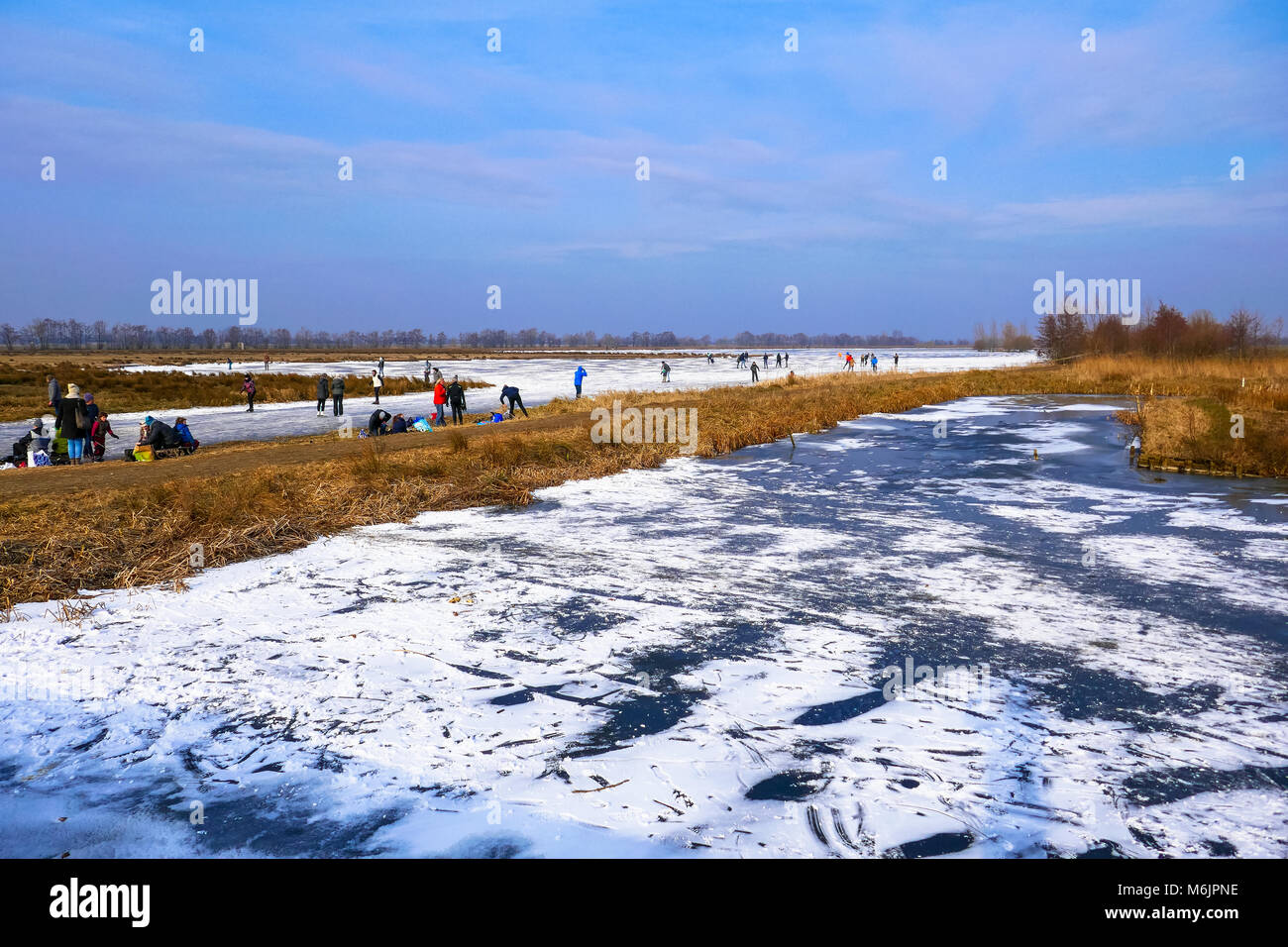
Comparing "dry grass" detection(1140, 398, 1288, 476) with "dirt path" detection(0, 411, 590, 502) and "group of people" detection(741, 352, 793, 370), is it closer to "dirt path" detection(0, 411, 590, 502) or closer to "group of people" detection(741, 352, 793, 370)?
"dirt path" detection(0, 411, 590, 502)

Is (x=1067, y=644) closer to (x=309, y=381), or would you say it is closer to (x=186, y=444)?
(x=186, y=444)

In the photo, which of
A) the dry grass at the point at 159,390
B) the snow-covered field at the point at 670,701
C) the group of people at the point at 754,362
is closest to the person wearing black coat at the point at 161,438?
the snow-covered field at the point at 670,701

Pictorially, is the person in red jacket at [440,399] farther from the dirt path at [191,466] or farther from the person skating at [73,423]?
the person skating at [73,423]

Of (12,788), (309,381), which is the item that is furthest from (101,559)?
(309,381)

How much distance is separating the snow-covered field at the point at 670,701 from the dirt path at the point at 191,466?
4.73 meters

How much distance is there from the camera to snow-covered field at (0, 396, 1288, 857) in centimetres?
384

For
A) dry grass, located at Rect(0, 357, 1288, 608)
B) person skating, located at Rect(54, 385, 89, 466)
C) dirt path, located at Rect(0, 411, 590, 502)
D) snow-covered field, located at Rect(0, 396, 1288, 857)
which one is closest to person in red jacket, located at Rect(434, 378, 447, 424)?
dirt path, located at Rect(0, 411, 590, 502)

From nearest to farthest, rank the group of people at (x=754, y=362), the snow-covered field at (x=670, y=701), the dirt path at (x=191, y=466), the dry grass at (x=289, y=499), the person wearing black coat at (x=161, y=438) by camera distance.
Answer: the snow-covered field at (x=670, y=701)
the dry grass at (x=289, y=499)
the dirt path at (x=191, y=466)
the person wearing black coat at (x=161, y=438)
the group of people at (x=754, y=362)

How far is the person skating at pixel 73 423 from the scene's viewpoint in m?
15.4

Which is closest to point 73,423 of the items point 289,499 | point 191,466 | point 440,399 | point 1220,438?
point 191,466

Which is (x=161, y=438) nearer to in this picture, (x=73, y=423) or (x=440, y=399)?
(x=73, y=423)

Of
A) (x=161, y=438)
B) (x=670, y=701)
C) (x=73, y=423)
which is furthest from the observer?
(x=161, y=438)

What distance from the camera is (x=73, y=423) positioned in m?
15.5

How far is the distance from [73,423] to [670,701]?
51.0 feet
